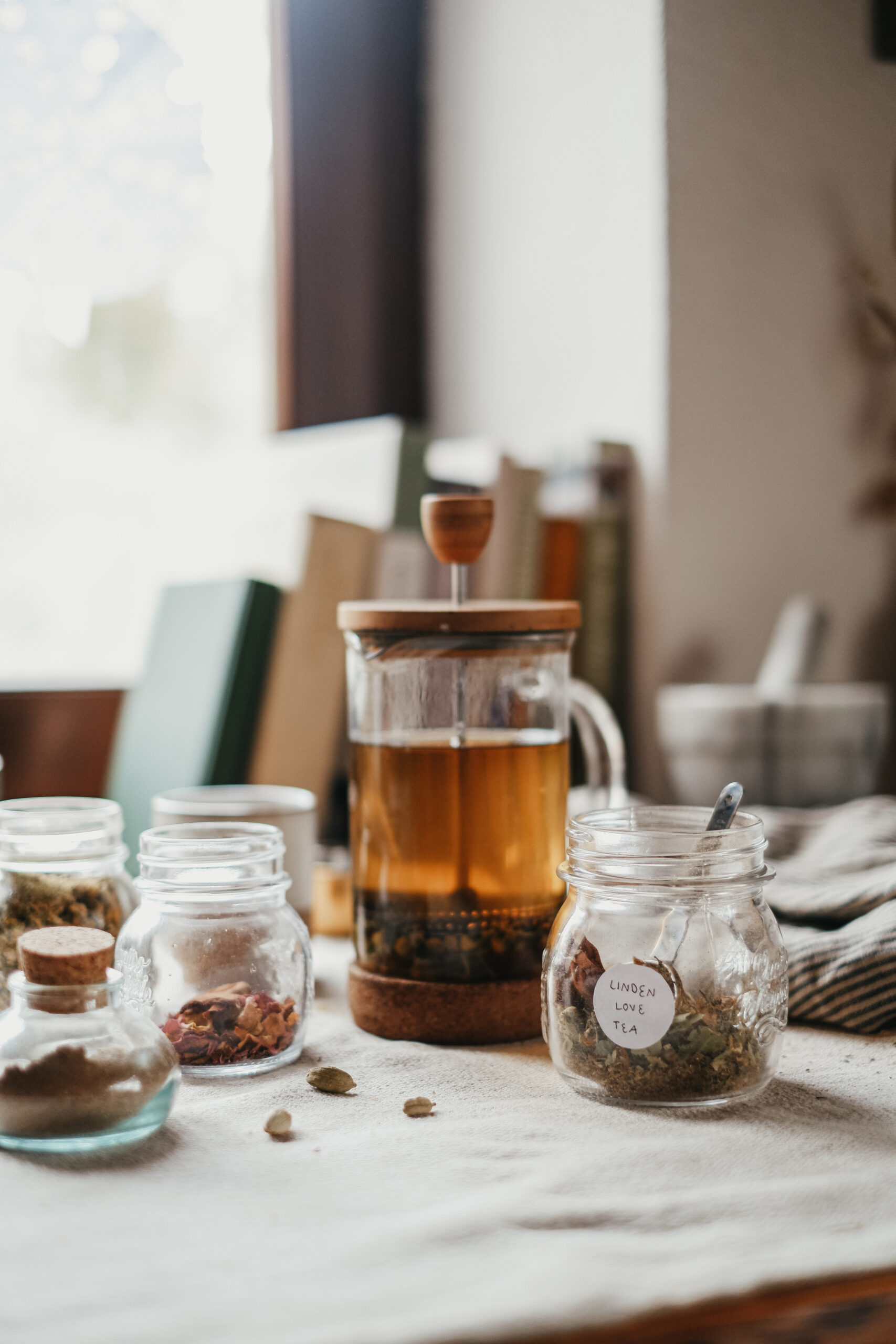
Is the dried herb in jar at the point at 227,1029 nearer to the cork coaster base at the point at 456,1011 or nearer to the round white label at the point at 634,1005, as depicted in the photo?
the cork coaster base at the point at 456,1011

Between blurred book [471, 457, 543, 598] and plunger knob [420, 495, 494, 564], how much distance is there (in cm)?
55

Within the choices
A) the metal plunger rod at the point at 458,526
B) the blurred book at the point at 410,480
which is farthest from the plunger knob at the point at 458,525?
the blurred book at the point at 410,480

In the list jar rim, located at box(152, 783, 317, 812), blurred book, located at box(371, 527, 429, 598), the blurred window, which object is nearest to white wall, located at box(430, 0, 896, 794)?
blurred book, located at box(371, 527, 429, 598)

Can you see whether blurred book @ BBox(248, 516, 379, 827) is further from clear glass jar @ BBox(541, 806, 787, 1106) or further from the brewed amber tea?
clear glass jar @ BBox(541, 806, 787, 1106)

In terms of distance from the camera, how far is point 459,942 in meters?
0.74

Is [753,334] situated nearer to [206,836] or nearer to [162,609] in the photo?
[162,609]

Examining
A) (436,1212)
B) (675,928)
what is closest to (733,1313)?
(436,1212)

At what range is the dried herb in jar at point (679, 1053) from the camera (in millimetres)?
613

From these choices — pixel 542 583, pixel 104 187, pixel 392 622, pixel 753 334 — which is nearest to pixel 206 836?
pixel 392 622

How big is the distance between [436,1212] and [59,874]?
39cm

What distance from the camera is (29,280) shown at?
1498 mm

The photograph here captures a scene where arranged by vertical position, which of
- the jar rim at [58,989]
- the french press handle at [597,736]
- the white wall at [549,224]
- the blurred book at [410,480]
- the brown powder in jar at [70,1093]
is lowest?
the brown powder in jar at [70,1093]

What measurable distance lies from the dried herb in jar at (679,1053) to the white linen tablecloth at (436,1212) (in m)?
0.01

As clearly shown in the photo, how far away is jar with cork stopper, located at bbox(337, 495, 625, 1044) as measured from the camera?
2.42ft
